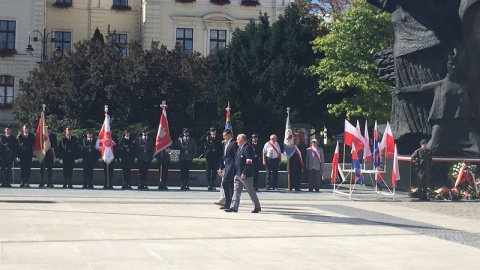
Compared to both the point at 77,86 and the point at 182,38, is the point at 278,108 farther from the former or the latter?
the point at 182,38

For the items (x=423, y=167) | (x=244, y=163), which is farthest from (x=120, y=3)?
(x=244, y=163)

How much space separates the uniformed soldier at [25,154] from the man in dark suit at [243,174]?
957cm

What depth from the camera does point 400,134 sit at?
29.6 m

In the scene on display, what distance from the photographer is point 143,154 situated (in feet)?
98.0

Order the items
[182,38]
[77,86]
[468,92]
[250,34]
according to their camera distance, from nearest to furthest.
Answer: [468,92] < [77,86] < [250,34] < [182,38]

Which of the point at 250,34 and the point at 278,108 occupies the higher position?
the point at 250,34

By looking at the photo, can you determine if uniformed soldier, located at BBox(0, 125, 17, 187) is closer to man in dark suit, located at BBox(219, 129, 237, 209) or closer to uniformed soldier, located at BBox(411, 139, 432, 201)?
man in dark suit, located at BBox(219, 129, 237, 209)

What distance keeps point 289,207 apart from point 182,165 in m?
7.19

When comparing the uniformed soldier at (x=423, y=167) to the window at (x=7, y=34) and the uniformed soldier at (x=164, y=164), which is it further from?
the window at (x=7, y=34)

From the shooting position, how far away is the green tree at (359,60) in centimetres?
5244

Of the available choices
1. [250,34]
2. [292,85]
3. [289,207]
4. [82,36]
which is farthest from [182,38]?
[289,207]

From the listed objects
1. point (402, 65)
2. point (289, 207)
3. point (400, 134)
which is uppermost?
point (402, 65)

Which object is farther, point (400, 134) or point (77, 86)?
point (77, 86)

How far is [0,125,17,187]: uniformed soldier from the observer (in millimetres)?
29125
